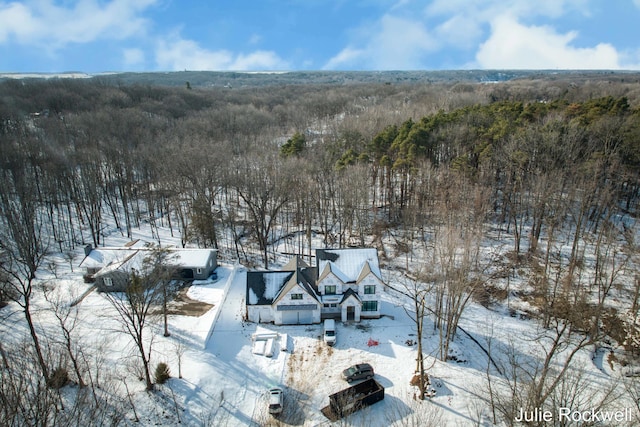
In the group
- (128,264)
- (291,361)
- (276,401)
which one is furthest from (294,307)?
(128,264)

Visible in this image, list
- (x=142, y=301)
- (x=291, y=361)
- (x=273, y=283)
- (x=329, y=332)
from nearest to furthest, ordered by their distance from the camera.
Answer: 1. (x=142, y=301)
2. (x=291, y=361)
3. (x=329, y=332)
4. (x=273, y=283)

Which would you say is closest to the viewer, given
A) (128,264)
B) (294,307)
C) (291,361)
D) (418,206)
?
(291,361)

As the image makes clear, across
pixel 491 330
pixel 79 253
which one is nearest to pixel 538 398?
pixel 491 330

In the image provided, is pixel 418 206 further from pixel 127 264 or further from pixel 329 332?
pixel 127 264

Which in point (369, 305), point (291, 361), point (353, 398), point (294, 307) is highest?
point (294, 307)

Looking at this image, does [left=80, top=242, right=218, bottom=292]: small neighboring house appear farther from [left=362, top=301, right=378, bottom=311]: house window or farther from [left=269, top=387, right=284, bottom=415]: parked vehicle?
[left=269, top=387, right=284, bottom=415]: parked vehicle

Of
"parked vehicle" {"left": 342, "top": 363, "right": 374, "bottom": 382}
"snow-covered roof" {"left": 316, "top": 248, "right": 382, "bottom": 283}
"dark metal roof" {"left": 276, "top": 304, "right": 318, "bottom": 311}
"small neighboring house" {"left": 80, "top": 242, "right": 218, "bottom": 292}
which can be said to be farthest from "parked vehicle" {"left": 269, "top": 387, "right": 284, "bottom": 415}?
"small neighboring house" {"left": 80, "top": 242, "right": 218, "bottom": 292}
